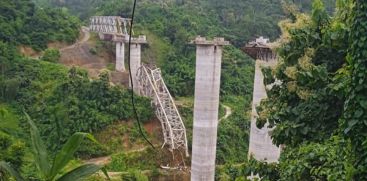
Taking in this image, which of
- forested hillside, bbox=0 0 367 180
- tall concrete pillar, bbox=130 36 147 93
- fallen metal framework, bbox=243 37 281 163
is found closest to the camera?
forested hillside, bbox=0 0 367 180

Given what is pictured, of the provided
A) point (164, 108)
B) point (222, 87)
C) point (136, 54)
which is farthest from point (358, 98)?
point (222, 87)

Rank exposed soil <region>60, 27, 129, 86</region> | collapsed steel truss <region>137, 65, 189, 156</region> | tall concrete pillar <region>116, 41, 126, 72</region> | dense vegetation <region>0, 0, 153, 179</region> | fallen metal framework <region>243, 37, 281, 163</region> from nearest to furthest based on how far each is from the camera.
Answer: fallen metal framework <region>243, 37, 281, 163</region>
dense vegetation <region>0, 0, 153, 179</region>
collapsed steel truss <region>137, 65, 189, 156</region>
exposed soil <region>60, 27, 129, 86</region>
tall concrete pillar <region>116, 41, 126, 72</region>

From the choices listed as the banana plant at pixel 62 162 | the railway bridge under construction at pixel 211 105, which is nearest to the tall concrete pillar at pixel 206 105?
the railway bridge under construction at pixel 211 105

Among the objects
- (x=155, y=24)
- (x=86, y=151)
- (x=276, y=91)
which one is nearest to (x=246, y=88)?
(x=155, y=24)

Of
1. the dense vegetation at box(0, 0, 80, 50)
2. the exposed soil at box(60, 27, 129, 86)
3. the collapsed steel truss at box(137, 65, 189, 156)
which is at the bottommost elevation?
the collapsed steel truss at box(137, 65, 189, 156)

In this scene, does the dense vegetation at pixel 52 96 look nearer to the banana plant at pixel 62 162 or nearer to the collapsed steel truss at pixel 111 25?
the collapsed steel truss at pixel 111 25

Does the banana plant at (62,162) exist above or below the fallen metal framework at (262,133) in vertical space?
above

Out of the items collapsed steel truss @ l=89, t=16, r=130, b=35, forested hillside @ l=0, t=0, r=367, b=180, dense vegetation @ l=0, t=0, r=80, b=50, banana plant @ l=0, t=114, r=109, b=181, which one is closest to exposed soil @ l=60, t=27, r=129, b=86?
forested hillside @ l=0, t=0, r=367, b=180

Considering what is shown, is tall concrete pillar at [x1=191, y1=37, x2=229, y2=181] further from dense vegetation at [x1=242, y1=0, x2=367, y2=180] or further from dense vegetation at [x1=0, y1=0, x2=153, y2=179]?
dense vegetation at [x1=242, y1=0, x2=367, y2=180]
